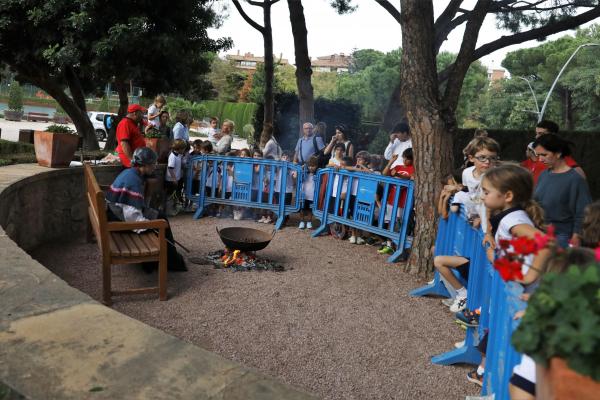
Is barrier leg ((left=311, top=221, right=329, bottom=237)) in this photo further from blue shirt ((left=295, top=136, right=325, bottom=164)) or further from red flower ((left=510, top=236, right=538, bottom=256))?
red flower ((left=510, top=236, right=538, bottom=256))

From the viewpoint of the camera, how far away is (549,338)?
139cm

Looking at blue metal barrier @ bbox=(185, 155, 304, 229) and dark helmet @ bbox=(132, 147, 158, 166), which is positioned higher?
dark helmet @ bbox=(132, 147, 158, 166)

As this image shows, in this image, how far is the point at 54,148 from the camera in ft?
25.0

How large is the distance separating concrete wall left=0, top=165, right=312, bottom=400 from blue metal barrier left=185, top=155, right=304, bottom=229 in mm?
6805

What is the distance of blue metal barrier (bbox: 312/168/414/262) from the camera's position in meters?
7.67

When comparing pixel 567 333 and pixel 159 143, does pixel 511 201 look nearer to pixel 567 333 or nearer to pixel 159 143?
pixel 567 333

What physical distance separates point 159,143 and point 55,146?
8.71 feet

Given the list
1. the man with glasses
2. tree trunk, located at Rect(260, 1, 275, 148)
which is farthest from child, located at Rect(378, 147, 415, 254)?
tree trunk, located at Rect(260, 1, 275, 148)

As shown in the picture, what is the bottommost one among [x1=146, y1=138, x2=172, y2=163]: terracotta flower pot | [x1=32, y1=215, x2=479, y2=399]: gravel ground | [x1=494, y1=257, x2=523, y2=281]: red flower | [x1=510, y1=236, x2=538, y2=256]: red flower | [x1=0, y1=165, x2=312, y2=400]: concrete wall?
[x1=32, y1=215, x2=479, y2=399]: gravel ground

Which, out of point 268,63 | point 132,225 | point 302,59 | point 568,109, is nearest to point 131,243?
point 132,225

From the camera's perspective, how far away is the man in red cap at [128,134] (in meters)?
7.92

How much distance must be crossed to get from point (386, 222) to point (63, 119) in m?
41.4

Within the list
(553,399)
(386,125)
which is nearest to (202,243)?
(553,399)

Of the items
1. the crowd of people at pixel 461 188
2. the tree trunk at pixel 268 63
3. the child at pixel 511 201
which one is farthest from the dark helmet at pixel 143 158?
the tree trunk at pixel 268 63
